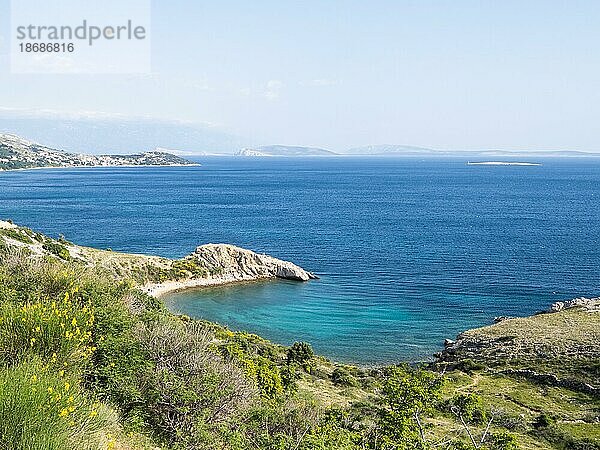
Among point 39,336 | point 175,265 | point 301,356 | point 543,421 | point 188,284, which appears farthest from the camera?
point 175,265

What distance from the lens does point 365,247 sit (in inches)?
3147

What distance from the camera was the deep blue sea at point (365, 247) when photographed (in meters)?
50.2

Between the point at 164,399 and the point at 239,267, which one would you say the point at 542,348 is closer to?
the point at 164,399

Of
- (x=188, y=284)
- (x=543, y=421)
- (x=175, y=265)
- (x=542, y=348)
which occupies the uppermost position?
(x=175, y=265)

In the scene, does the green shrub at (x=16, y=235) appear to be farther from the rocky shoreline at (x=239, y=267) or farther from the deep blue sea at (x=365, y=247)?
the rocky shoreline at (x=239, y=267)

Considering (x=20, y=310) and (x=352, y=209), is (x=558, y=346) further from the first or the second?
(x=352, y=209)

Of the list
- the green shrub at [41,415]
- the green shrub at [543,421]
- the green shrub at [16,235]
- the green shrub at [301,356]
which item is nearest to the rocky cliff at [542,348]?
the green shrub at [543,421]

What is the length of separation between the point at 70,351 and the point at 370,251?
225ft

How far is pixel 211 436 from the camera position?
44.3 feet

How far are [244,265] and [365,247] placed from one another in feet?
68.3

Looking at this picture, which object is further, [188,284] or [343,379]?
[188,284]

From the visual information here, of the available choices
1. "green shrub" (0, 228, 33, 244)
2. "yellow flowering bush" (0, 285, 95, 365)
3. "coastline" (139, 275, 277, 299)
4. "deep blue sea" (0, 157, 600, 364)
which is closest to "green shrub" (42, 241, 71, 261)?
"green shrub" (0, 228, 33, 244)

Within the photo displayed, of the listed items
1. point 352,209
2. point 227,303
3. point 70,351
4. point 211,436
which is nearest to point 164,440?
point 211,436

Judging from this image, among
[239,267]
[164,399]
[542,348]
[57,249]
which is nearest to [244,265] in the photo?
[239,267]
